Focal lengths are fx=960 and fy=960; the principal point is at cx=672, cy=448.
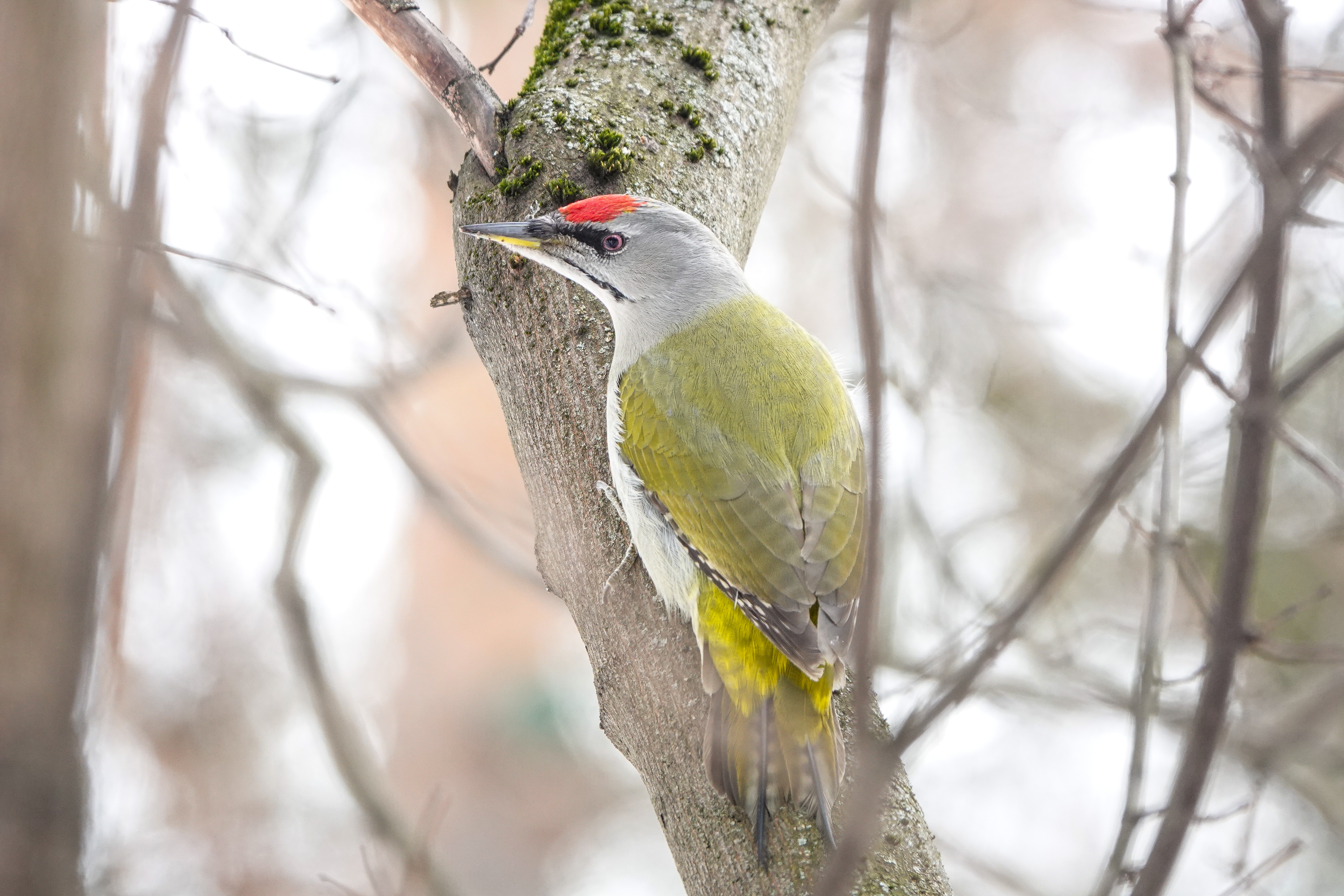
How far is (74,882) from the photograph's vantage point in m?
1.29

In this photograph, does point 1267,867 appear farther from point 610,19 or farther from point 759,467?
point 610,19

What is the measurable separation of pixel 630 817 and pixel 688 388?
33.0ft

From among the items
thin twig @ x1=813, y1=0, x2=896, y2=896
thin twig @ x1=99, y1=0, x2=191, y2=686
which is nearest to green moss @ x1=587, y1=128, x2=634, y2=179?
thin twig @ x1=99, y1=0, x2=191, y2=686

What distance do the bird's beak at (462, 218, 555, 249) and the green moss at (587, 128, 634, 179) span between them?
25cm

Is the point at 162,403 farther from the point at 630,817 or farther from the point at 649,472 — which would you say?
the point at 630,817

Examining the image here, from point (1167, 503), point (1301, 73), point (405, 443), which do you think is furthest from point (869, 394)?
point (405, 443)

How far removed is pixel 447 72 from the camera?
113 inches

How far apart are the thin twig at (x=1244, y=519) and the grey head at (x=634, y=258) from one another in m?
1.87

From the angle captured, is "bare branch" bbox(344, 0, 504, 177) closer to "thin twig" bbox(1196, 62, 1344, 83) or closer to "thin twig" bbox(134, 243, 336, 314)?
"thin twig" bbox(134, 243, 336, 314)

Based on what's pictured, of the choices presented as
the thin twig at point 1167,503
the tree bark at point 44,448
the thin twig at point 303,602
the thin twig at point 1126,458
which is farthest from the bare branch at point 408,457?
the thin twig at point 1126,458

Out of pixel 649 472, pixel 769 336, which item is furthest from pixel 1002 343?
pixel 649 472

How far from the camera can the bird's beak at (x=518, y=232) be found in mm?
2674

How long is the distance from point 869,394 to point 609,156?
1913mm

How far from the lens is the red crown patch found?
2.74 metres
